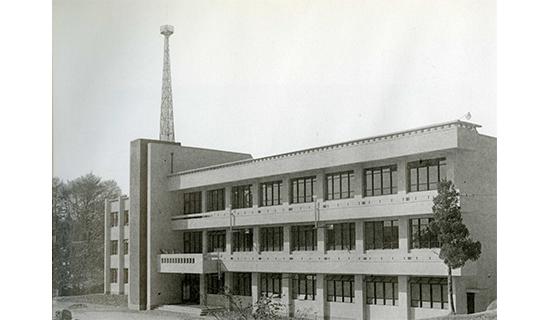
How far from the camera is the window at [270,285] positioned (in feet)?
27.2


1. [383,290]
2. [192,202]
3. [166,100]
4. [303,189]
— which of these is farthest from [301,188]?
[166,100]

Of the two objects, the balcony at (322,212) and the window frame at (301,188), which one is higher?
the window frame at (301,188)

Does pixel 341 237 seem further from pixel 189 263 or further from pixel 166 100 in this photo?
pixel 166 100

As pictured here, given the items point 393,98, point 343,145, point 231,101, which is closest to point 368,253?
point 343,145

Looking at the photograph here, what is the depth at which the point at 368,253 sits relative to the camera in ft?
23.6

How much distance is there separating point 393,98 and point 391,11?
767mm

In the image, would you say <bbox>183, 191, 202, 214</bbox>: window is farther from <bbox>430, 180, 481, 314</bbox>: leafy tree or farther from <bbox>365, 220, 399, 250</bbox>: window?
<bbox>430, 180, 481, 314</bbox>: leafy tree

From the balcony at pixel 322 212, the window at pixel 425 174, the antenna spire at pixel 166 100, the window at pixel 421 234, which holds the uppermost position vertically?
the antenna spire at pixel 166 100

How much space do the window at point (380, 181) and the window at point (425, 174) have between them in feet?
0.59

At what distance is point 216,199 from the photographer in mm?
9406

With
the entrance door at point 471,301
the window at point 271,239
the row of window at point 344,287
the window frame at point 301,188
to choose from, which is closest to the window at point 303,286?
the row of window at point 344,287

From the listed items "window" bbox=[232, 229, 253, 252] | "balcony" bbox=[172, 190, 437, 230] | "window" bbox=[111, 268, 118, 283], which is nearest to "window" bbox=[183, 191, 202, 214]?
"balcony" bbox=[172, 190, 437, 230]

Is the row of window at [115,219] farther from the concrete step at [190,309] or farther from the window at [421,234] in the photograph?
the window at [421,234]
